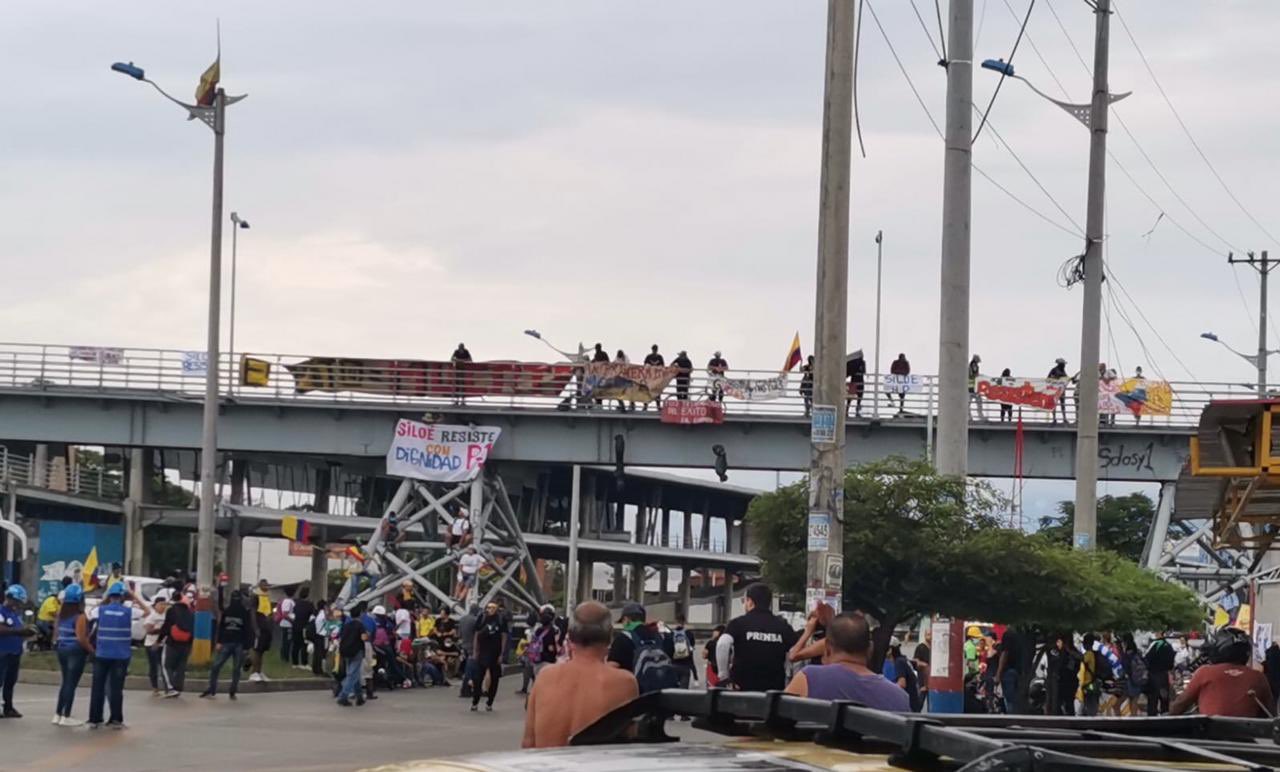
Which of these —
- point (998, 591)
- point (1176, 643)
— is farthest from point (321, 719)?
point (1176, 643)

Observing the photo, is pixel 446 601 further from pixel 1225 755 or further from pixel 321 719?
pixel 1225 755

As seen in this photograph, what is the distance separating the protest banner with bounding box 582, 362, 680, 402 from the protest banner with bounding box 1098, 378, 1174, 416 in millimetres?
10424

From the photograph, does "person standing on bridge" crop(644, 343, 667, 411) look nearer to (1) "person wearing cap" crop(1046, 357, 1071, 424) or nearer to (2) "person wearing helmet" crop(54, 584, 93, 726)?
(1) "person wearing cap" crop(1046, 357, 1071, 424)

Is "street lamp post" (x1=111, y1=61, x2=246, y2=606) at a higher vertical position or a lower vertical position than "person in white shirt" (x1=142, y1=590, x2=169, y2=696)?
higher

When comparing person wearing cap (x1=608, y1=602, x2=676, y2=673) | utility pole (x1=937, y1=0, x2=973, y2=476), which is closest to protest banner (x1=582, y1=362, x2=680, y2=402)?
utility pole (x1=937, y1=0, x2=973, y2=476)

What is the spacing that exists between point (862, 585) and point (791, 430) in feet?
82.3

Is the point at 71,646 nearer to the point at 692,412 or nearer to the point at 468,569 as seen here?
the point at 468,569

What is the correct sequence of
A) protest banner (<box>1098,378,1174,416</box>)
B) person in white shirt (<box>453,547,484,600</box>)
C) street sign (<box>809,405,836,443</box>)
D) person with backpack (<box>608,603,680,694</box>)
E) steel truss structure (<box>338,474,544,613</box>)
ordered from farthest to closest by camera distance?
steel truss structure (<box>338,474,544,613</box>) < protest banner (<box>1098,378,1174,416</box>) < person in white shirt (<box>453,547,484,600</box>) < street sign (<box>809,405,836,443</box>) < person with backpack (<box>608,603,680,694</box>)

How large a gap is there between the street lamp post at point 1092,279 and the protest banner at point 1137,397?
17414 mm

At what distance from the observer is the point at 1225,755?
15.4 feet

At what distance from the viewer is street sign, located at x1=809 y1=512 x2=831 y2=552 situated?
16781mm

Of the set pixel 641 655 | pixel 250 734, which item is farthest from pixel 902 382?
pixel 641 655

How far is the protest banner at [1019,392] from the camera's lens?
47.1 metres

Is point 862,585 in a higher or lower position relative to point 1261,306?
lower
